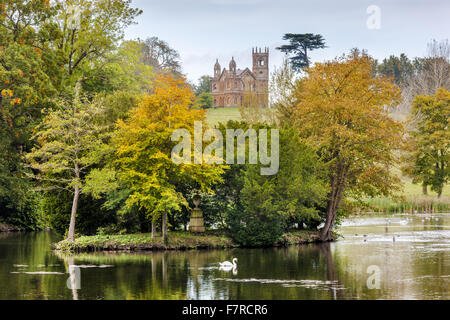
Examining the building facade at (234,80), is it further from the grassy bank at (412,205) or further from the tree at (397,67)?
the grassy bank at (412,205)

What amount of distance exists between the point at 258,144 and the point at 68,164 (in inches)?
406

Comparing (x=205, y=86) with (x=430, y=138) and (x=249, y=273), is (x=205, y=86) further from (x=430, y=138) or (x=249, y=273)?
(x=249, y=273)

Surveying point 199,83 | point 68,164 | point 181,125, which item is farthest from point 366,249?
point 199,83

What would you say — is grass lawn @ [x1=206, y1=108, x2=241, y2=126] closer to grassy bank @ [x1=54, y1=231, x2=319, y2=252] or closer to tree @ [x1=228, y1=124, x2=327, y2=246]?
tree @ [x1=228, y1=124, x2=327, y2=246]

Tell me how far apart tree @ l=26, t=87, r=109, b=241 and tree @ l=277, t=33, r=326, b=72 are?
71.9 meters

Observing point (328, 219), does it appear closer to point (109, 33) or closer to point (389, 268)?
point (389, 268)

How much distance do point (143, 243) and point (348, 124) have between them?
13.4 meters

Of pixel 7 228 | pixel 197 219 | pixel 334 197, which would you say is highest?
pixel 334 197

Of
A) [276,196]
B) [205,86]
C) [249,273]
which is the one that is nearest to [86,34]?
[276,196]

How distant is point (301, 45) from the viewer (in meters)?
105

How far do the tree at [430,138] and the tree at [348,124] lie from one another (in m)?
26.9

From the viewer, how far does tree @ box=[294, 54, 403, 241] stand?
36.0 meters

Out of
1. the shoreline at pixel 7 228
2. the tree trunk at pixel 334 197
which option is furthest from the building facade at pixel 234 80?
the tree trunk at pixel 334 197

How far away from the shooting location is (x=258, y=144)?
35562mm
